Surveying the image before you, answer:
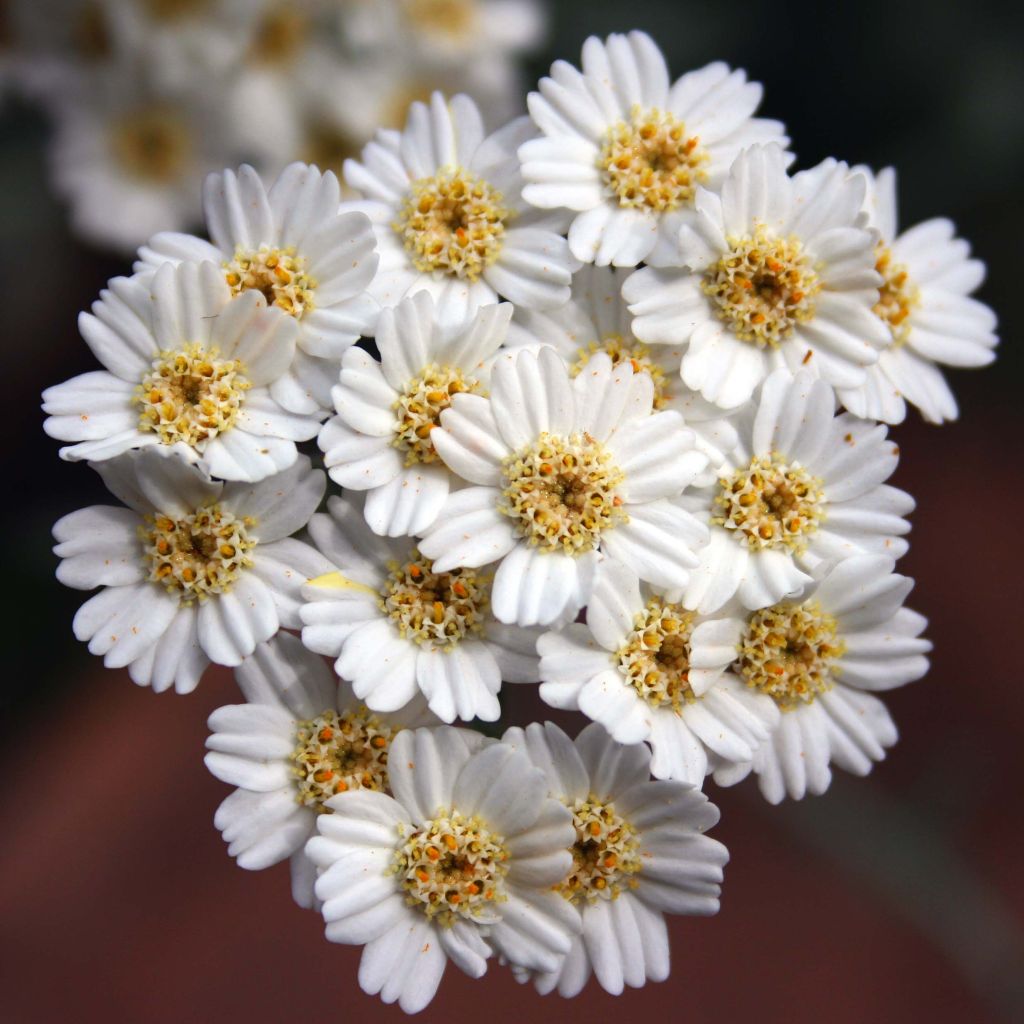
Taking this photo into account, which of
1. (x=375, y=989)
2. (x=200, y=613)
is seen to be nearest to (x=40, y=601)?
(x=200, y=613)

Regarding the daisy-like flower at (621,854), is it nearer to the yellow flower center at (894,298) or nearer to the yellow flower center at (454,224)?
the yellow flower center at (454,224)

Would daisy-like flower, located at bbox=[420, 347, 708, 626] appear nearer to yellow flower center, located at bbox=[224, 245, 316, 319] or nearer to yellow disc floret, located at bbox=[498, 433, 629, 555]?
yellow disc floret, located at bbox=[498, 433, 629, 555]

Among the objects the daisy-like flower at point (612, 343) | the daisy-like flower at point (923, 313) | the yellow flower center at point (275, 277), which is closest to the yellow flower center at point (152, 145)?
the yellow flower center at point (275, 277)

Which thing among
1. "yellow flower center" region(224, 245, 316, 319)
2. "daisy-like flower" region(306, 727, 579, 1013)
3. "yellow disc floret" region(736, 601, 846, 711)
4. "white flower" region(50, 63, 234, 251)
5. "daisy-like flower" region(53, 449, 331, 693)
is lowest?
"daisy-like flower" region(306, 727, 579, 1013)

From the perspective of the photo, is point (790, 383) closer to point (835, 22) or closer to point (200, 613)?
point (200, 613)

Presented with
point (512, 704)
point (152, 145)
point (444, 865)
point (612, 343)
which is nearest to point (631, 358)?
point (612, 343)

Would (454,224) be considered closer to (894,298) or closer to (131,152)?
(894,298)

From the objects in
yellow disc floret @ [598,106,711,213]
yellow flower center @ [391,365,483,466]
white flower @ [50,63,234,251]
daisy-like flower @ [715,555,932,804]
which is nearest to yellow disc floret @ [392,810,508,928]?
daisy-like flower @ [715,555,932,804]
